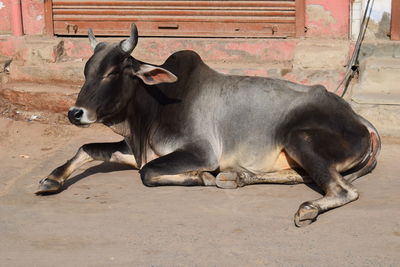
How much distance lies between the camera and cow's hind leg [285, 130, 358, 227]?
457 cm

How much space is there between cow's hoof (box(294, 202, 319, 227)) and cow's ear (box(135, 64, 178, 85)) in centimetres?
136

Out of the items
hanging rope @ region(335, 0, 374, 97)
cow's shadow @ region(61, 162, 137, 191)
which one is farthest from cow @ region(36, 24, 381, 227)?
hanging rope @ region(335, 0, 374, 97)

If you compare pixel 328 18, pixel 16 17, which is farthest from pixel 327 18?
pixel 16 17

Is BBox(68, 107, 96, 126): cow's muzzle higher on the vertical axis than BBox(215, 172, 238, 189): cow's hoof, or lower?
higher

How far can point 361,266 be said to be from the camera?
3.72 metres

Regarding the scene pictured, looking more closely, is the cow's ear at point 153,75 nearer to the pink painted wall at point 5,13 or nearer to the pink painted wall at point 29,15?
the pink painted wall at point 29,15

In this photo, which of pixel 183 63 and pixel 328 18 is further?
pixel 328 18

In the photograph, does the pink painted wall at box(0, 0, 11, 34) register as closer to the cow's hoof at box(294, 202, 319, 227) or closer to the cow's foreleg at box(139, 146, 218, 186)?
the cow's foreleg at box(139, 146, 218, 186)

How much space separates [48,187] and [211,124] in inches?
47.6

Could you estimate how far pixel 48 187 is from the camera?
5.02m

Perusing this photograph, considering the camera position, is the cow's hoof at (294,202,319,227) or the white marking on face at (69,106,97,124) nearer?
the cow's hoof at (294,202,319,227)

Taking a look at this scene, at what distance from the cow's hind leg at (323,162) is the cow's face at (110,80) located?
0.98 m

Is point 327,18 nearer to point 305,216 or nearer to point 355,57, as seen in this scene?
point 355,57

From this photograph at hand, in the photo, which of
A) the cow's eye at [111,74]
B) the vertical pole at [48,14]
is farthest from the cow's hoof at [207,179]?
the vertical pole at [48,14]
